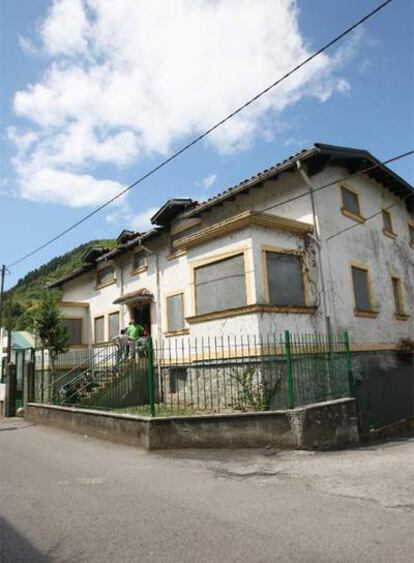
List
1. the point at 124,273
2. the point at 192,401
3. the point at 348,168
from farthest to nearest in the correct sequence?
the point at 124,273
the point at 348,168
the point at 192,401

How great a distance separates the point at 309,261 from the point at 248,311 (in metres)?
2.83

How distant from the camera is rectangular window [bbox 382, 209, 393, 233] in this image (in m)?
17.0

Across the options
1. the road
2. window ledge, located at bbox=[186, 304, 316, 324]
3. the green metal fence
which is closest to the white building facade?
window ledge, located at bbox=[186, 304, 316, 324]

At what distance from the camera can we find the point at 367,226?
15555mm

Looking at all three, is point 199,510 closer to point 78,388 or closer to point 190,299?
point 190,299

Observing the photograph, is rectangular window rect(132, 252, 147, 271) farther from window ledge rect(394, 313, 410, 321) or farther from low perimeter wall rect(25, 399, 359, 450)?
low perimeter wall rect(25, 399, 359, 450)

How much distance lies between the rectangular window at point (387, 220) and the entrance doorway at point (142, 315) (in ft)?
32.0

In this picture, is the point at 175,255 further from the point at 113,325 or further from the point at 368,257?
the point at 368,257

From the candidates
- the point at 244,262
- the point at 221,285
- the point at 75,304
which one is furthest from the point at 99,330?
the point at 244,262

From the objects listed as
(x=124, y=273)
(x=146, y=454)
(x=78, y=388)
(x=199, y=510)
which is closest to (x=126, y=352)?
(x=78, y=388)

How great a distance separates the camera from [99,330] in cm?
2128

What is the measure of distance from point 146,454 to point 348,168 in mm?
11491

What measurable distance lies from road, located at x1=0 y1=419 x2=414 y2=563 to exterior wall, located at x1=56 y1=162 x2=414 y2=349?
3948mm

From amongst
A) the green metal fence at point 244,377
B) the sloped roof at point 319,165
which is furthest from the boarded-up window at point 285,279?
the sloped roof at point 319,165
